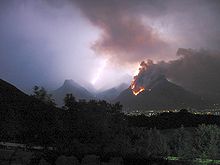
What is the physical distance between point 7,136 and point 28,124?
5535mm

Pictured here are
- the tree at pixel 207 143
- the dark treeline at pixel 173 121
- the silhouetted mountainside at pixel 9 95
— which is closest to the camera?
the tree at pixel 207 143

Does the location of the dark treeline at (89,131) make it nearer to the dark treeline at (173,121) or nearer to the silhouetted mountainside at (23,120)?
the silhouetted mountainside at (23,120)

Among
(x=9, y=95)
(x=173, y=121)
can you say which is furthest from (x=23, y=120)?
(x=173, y=121)

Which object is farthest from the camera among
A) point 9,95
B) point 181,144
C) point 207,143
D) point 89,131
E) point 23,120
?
point 9,95

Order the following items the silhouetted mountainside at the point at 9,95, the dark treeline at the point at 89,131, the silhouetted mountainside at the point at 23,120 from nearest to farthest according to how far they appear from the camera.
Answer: the dark treeline at the point at 89,131
the silhouetted mountainside at the point at 23,120
the silhouetted mountainside at the point at 9,95

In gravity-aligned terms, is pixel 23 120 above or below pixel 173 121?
below

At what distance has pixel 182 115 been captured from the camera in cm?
9669

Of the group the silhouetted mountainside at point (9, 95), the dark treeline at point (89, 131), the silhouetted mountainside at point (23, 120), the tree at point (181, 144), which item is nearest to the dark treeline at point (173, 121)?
the tree at point (181, 144)

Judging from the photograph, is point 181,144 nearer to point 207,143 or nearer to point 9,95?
point 207,143

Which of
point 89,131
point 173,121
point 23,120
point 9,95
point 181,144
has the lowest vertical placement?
point 181,144

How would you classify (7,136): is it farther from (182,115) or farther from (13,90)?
(182,115)

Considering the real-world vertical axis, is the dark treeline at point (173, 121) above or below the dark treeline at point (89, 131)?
above

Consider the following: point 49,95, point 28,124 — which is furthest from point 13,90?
point 28,124

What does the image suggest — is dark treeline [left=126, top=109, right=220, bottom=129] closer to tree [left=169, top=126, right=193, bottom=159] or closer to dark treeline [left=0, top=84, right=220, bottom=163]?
tree [left=169, top=126, right=193, bottom=159]
